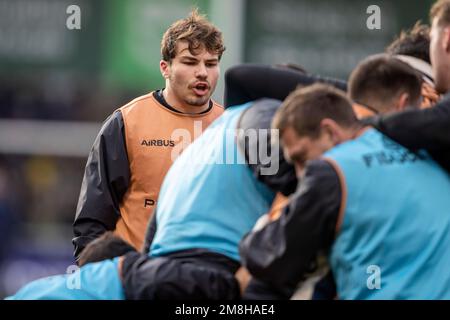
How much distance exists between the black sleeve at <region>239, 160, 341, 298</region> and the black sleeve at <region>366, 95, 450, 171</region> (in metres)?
0.38

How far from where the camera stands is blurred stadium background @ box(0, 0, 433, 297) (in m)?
9.86

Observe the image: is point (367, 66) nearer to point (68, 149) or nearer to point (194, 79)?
point (194, 79)

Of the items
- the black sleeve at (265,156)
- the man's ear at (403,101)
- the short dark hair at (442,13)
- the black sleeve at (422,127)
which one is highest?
the short dark hair at (442,13)

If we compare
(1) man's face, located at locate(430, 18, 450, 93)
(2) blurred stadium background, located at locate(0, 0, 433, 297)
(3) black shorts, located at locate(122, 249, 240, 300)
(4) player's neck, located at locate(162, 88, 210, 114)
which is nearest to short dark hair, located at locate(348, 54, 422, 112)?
(1) man's face, located at locate(430, 18, 450, 93)

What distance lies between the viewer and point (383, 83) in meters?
4.17

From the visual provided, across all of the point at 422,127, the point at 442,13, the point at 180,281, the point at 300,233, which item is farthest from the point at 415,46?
the point at 180,281

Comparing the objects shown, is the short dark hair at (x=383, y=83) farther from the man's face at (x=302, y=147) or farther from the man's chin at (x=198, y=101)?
the man's chin at (x=198, y=101)

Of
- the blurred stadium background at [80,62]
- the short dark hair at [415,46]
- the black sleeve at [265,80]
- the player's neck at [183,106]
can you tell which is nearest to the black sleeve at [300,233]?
the black sleeve at [265,80]

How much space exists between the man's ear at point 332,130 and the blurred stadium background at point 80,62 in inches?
231

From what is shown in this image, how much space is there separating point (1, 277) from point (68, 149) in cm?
144

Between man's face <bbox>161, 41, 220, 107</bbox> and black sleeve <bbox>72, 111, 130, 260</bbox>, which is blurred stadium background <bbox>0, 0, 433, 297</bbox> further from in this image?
black sleeve <bbox>72, 111, 130, 260</bbox>

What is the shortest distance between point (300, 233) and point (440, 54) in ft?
3.45

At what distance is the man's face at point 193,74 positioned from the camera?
564 centimetres

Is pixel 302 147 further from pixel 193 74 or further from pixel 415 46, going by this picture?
pixel 193 74
